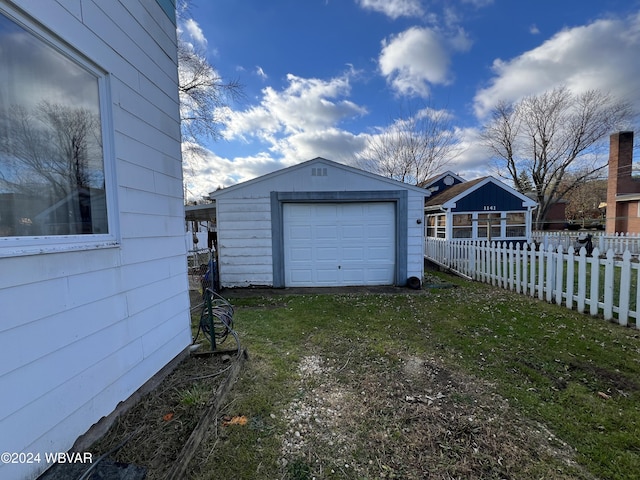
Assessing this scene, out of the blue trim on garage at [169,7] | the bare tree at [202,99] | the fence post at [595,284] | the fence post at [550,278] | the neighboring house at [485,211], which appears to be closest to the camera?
the blue trim on garage at [169,7]

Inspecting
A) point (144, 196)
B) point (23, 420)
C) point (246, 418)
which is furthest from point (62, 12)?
point (246, 418)

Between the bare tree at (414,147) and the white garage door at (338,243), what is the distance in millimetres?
14262

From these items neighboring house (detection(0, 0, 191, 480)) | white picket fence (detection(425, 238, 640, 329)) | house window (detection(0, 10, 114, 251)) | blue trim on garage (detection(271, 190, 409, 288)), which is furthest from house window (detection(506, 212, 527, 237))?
house window (detection(0, 10, 114, 251))

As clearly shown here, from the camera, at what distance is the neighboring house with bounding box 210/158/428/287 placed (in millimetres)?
7230

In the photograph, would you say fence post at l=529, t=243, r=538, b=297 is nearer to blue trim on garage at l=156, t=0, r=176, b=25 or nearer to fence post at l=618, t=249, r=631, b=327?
fence post at l=618, t=249, r=631, b=327

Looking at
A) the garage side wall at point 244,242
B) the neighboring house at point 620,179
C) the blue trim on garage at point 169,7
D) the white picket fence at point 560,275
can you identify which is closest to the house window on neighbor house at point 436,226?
the white picket fence at point 560,275

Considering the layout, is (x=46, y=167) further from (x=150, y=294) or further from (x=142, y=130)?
(x=150, y=294)

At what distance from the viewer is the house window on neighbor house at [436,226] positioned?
12.5 m

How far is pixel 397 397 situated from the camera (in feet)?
8.23

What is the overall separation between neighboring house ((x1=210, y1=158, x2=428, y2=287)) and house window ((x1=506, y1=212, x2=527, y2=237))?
24.9ft

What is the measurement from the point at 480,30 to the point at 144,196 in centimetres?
1145

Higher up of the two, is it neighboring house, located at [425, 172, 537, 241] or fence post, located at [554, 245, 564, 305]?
neighboring house, located at [425, 172, 537, 241]

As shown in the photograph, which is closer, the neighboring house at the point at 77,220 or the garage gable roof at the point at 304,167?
the neighboring house at the point at 77,220

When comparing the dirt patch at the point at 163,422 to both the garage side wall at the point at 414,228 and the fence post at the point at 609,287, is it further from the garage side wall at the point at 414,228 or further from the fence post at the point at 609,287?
the garage side wall at the point at 414,228
